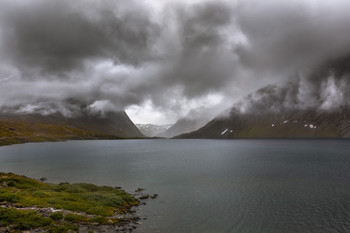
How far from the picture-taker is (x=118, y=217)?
122ft

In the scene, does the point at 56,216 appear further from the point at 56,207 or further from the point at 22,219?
the point at 56,207

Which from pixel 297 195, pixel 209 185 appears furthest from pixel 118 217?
pixel 297 195

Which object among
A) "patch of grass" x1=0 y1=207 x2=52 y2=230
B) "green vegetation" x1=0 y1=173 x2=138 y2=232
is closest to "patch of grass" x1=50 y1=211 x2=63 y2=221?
"green vegetation" x1=0 y1=173 x2=138 y2=232

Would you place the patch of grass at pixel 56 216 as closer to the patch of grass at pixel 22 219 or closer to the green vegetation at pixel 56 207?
the green vegetation at pixel 56 207

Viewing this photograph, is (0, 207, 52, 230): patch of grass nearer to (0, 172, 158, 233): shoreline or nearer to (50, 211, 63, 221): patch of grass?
(0, 172, 158, 233): shoreline

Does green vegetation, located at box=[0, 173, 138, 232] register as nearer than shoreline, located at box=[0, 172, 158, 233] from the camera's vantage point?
No

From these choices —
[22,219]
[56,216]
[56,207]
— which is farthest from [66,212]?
[22,219]

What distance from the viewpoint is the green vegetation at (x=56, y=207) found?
28.9m

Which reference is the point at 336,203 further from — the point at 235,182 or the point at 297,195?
the point at 235,182

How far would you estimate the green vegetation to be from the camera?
28922 mm

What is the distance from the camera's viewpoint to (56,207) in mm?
36531

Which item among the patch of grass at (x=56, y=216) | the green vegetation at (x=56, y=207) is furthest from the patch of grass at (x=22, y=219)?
the patch of grass at (x=56, y=216)

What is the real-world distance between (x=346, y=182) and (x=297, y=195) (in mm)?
22840

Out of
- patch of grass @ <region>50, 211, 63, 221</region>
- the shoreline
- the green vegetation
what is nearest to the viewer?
the shoreline
